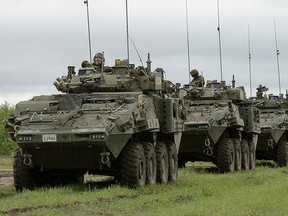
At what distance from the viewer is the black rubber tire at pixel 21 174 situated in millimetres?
16422

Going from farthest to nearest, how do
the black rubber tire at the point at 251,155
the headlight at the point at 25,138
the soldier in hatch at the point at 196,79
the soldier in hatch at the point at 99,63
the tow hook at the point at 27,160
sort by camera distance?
the black rubber tire at the point at 251,155 → the soldier in hatch at the point at 196,79 → the soldier in hatch at the point at 99,63 → the tow hook at the point at 27,160 → the headlight at the point at 25,138

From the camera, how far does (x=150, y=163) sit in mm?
17594

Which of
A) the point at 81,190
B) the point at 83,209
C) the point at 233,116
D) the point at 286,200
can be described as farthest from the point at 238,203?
the point at 233,116

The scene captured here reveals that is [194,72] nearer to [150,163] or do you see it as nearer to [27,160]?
[150,163]

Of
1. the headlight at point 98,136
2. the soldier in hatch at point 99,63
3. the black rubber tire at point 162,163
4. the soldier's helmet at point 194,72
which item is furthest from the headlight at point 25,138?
the soldier's helmet at point 194,72

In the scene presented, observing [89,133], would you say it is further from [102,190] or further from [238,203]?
[238,203]

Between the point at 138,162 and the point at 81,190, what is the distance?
1251 millimetres

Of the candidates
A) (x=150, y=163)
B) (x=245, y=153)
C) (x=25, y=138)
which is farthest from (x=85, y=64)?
(x=245, y=153)

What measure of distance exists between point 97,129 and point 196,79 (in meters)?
12.7

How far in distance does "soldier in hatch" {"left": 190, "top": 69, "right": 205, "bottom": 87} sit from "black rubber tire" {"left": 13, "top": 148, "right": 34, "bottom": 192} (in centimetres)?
1120

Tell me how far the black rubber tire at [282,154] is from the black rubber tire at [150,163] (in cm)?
1236

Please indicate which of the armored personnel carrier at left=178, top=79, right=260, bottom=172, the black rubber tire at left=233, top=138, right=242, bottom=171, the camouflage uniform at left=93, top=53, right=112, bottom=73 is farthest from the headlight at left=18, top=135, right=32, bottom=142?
the black rubber tire at left=233, top=138, right=242, bottom=171

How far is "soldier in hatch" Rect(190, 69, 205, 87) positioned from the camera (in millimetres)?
27055

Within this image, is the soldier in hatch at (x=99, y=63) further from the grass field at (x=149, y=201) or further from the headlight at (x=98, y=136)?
the headlight at (x=98, y=136)
